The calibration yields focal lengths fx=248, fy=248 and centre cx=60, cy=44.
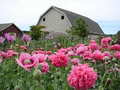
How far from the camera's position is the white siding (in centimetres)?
3343

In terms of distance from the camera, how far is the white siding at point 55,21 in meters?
33.4

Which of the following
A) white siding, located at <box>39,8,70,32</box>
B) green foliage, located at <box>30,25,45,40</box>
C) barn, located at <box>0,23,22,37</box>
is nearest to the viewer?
green foliage, located at <box>30,25,45,40</box>

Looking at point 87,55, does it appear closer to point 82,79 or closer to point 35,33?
point 82,79

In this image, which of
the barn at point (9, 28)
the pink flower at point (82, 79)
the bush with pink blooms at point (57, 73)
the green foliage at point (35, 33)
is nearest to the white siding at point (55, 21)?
the barn at point (9, 28)

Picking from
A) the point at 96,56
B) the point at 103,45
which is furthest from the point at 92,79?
the point at 103,45

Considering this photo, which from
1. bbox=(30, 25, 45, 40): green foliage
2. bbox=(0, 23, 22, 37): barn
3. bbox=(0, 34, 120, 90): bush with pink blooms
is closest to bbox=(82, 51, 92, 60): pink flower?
bbox=(0, 34, 120, 90): bush with pink blooms

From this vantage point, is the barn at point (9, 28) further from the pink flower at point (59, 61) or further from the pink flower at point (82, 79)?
the pink flower at point (82, 79)

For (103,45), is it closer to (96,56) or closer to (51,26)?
(96,56)

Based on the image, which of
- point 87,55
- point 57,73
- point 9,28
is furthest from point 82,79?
point 9,28

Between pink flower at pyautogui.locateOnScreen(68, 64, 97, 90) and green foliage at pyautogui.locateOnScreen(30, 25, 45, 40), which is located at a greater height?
green foliage at pyautogui.locateOnScreen(30, 25, 45, 40)

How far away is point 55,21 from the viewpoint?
34.7 metres

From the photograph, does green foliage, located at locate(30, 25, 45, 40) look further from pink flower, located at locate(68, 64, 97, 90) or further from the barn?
pink flower, located at locate(68, 64, 97, 90)

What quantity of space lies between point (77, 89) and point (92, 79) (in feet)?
0.31

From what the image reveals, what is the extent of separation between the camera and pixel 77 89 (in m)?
1.24
